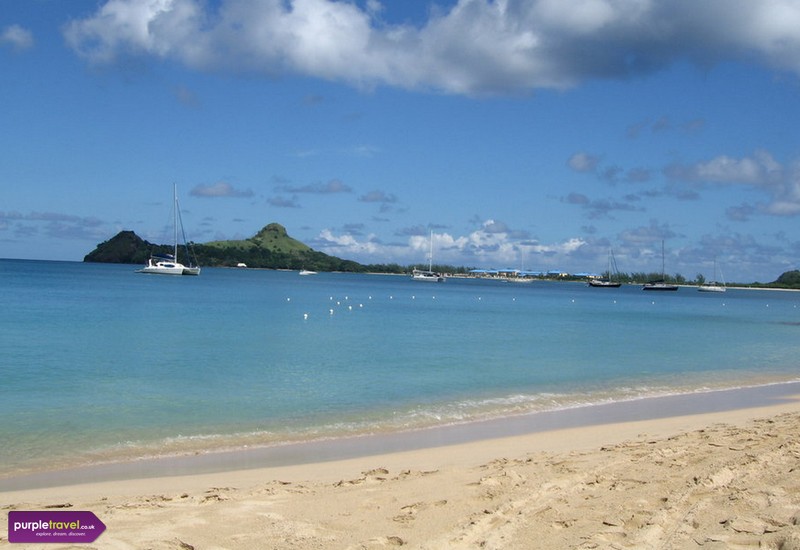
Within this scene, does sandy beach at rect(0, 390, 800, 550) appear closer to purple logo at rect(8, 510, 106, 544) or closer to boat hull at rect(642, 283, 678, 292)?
purple logo at rect(8, 510, 106, 544)

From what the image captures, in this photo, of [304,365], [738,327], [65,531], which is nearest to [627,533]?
[65,531]

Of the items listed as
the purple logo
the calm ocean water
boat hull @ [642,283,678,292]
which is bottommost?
the calm ocean water

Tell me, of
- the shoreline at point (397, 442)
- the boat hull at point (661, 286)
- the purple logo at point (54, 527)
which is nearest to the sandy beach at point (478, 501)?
the purple logo at point (54, 527)

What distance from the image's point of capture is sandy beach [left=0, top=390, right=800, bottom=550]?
6238mm

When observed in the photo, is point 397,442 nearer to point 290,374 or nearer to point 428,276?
point 290,374

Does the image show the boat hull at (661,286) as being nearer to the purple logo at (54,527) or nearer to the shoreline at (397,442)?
the shoreline at (397,442)

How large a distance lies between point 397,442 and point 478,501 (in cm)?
460

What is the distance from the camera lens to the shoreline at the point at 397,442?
971 centimetres

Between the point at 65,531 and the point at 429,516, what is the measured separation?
3.41 meters

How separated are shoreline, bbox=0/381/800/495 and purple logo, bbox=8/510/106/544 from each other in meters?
2.19

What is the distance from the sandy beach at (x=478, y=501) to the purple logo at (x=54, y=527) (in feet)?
0.41

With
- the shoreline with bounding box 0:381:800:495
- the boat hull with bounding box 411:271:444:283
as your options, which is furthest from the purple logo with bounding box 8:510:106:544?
the boat hull with bounding box 411:271:444:283

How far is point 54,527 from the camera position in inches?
257

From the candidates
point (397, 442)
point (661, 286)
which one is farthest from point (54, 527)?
point (661, 286)
